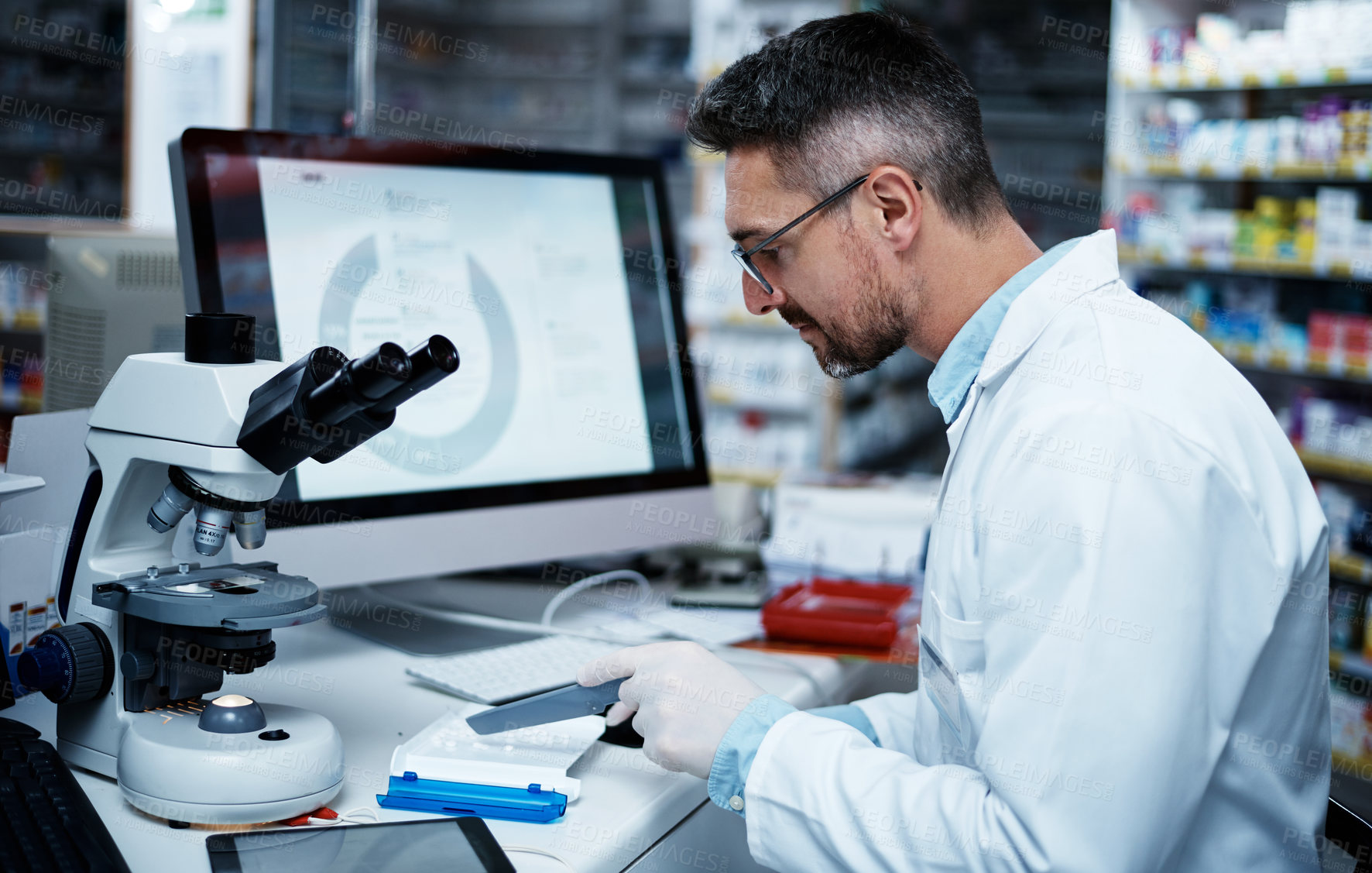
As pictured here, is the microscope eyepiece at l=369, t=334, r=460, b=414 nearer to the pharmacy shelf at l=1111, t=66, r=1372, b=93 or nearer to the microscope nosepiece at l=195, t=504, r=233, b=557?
the microscope nosepiece at l=195, t=504, r=233, b=557

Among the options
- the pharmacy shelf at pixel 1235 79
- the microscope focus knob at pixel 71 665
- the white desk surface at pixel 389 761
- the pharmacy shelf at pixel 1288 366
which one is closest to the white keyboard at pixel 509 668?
the white desk surface at pixel 389 761

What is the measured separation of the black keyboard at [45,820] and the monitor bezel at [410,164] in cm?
37

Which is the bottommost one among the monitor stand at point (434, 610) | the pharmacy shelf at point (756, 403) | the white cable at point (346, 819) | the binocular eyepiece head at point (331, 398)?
the white cable at point (346, 819)

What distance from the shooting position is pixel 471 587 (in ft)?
5.95

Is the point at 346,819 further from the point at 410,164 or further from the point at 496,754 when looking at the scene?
the point at 410,164

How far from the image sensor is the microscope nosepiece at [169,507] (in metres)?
1.01

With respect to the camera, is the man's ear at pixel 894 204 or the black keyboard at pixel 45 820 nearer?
the black keyboard at pixel 45 820

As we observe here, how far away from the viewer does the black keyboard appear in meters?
0.78

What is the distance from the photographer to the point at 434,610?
1616 mm

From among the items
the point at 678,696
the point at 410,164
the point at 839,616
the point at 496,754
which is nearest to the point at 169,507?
the point at 496,754

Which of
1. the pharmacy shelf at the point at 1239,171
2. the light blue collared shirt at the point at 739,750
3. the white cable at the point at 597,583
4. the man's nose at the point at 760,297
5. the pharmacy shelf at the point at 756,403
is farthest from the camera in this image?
the pharmacy shelf at the point at 756,403

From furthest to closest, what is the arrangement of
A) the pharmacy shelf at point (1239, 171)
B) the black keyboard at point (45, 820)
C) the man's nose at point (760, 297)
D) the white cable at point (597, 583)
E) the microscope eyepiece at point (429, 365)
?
the pharmacy shelf at point (1239, 171) < the white cable at point (597, 583) < the man's nose at point (760, 297) < the microscope eyepiece at point (429, 365) < the black keyboard at point (45, 820)

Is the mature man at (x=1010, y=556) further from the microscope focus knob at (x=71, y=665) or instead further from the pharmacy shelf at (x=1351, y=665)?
the pharmacy shelf at (x=1351, y=665)

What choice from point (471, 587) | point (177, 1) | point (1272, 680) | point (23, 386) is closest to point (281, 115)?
point (177, 1)
